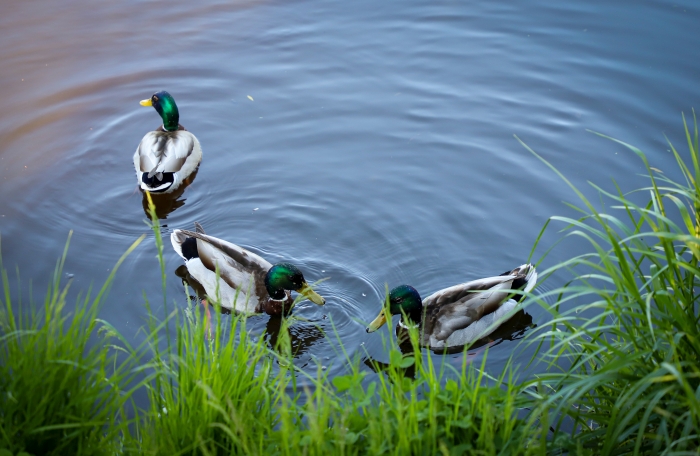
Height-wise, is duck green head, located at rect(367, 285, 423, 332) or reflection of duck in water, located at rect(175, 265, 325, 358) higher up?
duck green head, located at rect(367, 285, 423, 332)

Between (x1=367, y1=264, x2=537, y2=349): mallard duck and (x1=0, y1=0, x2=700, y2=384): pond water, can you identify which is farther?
(x1=0, y1=0, x2=700, y2=384): pond water

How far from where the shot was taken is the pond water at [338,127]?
19.5 ft

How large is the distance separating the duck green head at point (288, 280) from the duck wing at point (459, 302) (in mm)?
817

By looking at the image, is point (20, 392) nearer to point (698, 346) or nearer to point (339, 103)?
point (698, 346)

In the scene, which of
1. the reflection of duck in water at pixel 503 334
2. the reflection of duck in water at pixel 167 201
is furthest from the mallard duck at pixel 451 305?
the reflection of duck in water at pixel 167 201

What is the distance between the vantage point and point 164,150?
6938mm

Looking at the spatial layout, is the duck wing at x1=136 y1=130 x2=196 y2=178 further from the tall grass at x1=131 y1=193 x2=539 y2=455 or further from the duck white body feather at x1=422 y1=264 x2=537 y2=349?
the tall grass at x1=131 y1=193 x2=539 y2=455

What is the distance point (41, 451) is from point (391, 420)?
138 centimetres

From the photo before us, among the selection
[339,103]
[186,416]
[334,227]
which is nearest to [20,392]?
[186,416]

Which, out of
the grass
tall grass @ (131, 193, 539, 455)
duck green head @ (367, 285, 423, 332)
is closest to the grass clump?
the grass

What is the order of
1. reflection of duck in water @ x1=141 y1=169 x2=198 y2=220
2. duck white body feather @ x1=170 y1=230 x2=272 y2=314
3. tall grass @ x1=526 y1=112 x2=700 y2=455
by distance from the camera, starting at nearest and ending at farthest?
tall grass @ x1=526 y1=112 x2=700 y2=455 → duck white body feather @ x1=170 y1=230 x2=272 y2=314 → reflection of duck in water @ x1=141 y1=169 x2=198 y2=220

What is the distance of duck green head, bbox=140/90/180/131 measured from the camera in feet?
24.1

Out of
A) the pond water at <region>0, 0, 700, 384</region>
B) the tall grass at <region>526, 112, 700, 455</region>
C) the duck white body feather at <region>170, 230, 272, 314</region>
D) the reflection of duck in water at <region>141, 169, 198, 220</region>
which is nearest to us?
the tall grass at <region>526, 112, 700, 455</region>

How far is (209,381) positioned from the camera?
10.0 feet
